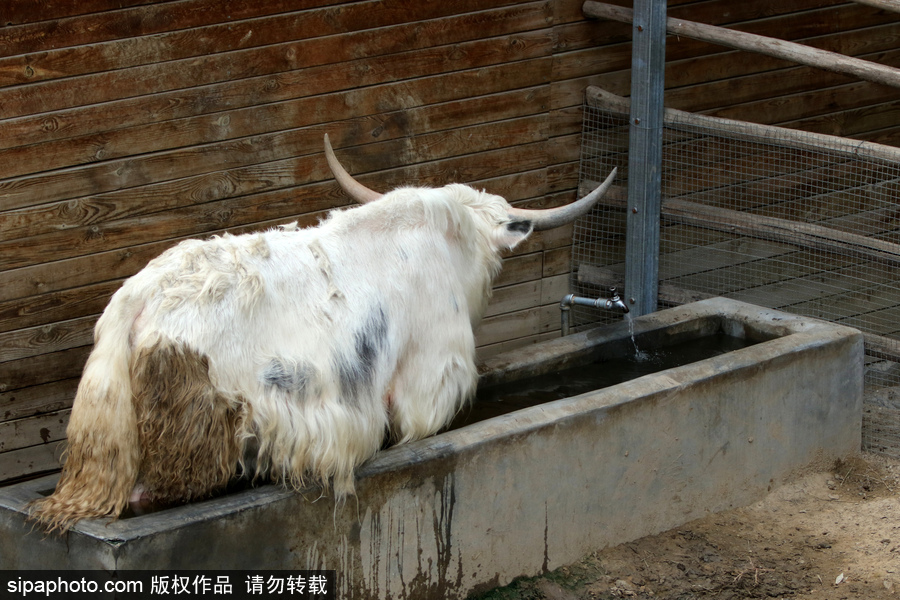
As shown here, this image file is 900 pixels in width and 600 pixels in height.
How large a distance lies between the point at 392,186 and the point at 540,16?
3.93ft

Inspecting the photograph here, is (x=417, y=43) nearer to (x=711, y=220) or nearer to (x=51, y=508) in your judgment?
(x=711, y=220)

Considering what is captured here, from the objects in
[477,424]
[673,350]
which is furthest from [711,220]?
[477,424]

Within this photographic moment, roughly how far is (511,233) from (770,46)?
179 centimetres

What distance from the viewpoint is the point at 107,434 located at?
3.30 meters

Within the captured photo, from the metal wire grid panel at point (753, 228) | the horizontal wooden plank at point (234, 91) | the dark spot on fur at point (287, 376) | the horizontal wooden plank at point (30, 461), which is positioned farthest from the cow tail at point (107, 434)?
the metal wire grid panel at point (753, 228)

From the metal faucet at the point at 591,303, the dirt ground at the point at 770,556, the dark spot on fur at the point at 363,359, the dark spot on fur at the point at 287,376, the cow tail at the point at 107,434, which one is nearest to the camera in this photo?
the cow tail at the point at 107,434

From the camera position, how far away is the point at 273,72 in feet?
15.9

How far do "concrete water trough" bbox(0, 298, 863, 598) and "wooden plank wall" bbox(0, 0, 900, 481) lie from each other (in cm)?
113

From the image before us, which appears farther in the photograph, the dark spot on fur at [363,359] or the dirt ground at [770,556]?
the dirt ground at [770,556]

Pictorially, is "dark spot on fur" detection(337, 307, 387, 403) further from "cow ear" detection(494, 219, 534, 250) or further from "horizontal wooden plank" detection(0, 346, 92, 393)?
"horizontal wooden plank" detection(0, 346, 92, 393)

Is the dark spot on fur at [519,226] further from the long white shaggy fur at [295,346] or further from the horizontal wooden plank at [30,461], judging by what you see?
the horizontal wooden plank at [30,461]

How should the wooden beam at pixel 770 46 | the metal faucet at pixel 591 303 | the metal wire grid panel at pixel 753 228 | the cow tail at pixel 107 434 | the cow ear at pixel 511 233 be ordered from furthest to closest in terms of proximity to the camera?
the metal wire grid panel at pixel 753 228, the metal faucet at pixel 591 303, the wooden beam at pixel 770 46, the cow ear at pixel 511 233, the cow tail at pixel 107 434

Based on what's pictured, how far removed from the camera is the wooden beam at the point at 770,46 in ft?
15.5

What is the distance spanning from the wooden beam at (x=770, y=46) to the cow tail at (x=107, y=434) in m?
3.20
